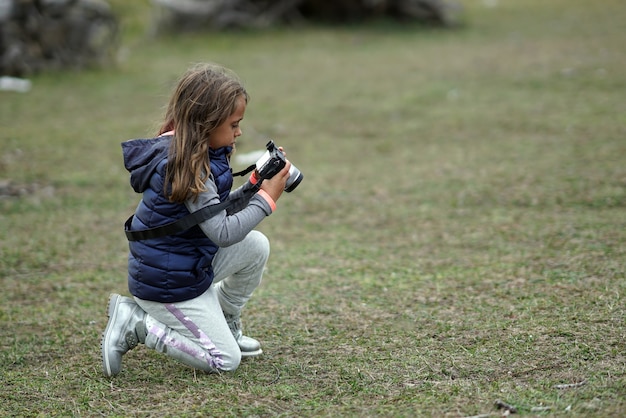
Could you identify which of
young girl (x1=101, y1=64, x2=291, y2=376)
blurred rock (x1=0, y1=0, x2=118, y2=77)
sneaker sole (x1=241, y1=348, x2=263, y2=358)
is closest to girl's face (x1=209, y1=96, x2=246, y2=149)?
young girl (x1=101, y1=64, x2=291, y2=376)

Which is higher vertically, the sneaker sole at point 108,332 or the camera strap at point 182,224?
the camera strap at point 182,224

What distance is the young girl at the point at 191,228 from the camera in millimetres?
2900

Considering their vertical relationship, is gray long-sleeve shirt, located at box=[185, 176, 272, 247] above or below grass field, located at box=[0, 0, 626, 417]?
above

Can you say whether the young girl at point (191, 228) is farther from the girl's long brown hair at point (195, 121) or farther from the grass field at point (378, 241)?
the grass field at point (378, 241)

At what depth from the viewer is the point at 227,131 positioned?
2.98 m

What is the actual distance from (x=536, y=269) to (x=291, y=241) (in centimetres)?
147

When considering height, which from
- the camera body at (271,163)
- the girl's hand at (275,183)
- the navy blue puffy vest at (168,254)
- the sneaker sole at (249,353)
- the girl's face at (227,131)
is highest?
the girl's face at (227,131)

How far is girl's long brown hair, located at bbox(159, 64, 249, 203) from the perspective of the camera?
112 inches

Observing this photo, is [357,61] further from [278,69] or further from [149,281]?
[149,281]

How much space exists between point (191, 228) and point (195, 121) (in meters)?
0.39

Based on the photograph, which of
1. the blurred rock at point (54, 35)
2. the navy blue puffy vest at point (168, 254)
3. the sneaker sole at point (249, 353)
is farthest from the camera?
the blurred rock at point (54, 35)

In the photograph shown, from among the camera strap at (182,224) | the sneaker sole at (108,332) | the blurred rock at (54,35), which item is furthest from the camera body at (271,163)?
the blurred rock at (54,35)

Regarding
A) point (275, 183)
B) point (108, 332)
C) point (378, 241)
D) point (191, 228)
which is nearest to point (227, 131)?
point (275, 183)

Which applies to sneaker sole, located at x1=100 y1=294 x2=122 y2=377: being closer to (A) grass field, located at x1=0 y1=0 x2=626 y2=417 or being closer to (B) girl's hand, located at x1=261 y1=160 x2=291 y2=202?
(A) grass field, located at x1=0 y1=0 x2=626 y2=417
